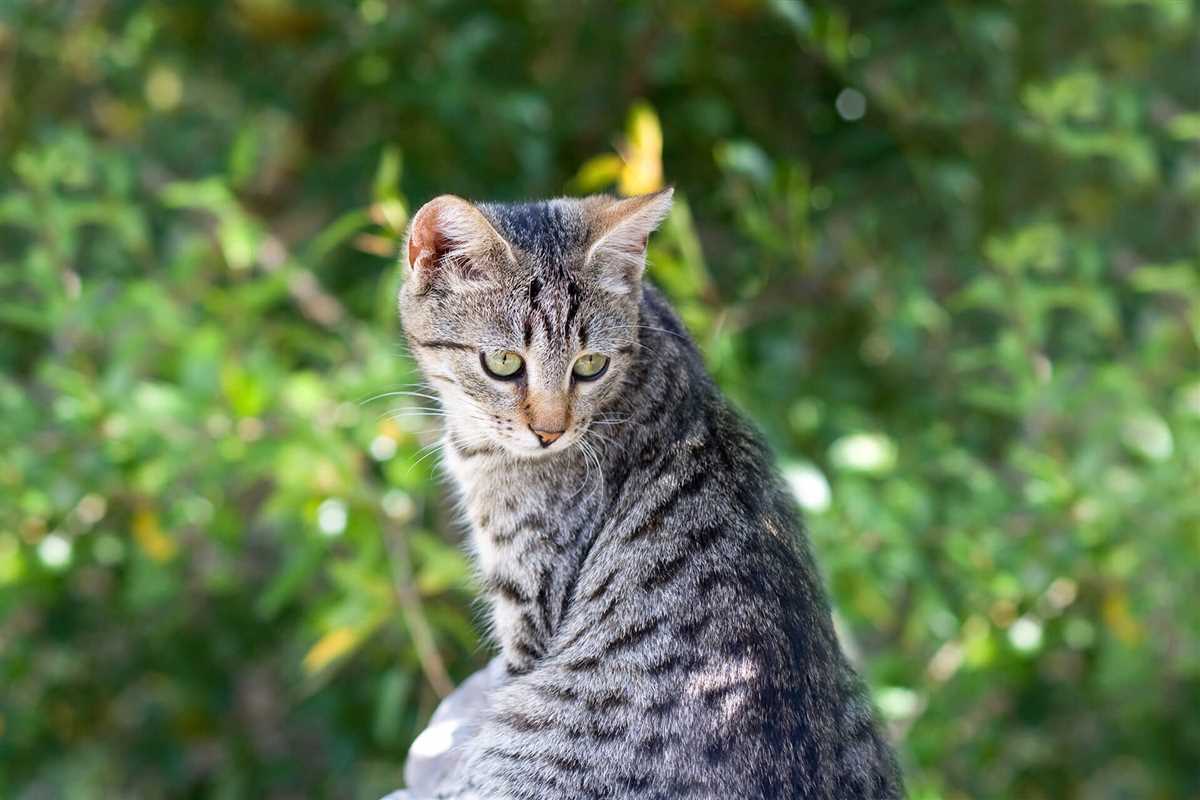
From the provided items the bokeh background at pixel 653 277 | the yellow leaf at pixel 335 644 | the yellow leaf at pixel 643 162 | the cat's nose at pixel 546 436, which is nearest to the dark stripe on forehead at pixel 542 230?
the cat's nose at pixel 546 436

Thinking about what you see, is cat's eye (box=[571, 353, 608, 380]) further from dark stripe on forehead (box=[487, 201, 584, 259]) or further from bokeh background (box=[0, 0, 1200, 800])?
bokeh background (box=[0, 0, 1200, 800])

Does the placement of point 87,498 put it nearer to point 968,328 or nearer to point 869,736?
point 869,736

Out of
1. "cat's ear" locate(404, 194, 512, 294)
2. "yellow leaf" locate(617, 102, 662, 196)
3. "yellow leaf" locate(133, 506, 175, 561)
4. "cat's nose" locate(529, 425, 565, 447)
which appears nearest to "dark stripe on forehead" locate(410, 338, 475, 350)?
"cat's ear" locate(404, 194, 512, 294)

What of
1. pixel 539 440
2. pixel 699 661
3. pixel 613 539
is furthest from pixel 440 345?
pixel 699 661

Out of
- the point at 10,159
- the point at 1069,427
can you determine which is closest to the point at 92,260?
the point at 10,159

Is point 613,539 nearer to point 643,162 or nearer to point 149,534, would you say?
point 643,162

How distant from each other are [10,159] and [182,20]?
712mm

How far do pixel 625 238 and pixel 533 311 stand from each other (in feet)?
0.73

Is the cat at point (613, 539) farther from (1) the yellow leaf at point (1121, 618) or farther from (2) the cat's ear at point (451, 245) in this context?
(1) the yellow leaf at point (1121, 618)

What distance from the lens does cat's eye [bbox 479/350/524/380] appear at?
2426mm

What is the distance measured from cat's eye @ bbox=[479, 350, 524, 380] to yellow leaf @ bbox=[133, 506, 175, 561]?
4.63 ft

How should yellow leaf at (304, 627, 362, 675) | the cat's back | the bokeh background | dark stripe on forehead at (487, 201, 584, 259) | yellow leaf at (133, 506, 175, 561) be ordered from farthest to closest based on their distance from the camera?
yellow leaf at (133, 506, 175, 561) → the bokeh background → yellow leaf at (304, 627, 362, 675) → dark stripe on forehead at (487, 201, 584, 259) → the cat's back

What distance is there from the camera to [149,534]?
135 inches

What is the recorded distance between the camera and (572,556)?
7.88 feet
